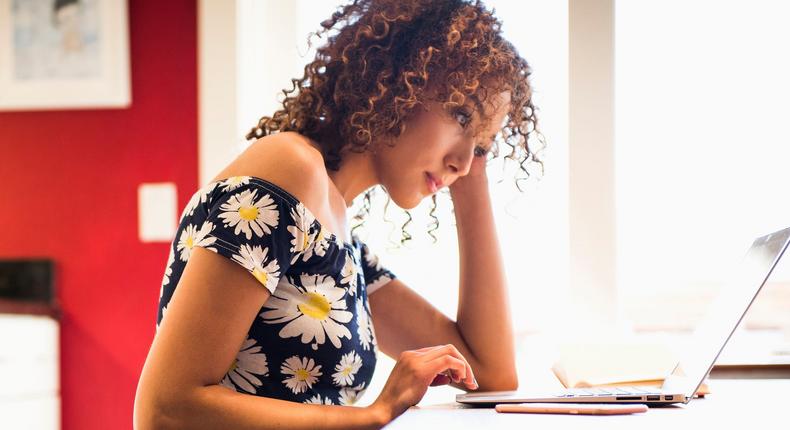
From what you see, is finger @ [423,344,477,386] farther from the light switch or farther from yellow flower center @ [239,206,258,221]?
the light switch

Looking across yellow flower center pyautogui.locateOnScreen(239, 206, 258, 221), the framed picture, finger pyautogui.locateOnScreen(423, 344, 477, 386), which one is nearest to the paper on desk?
finger pyautogui.locateOnScreen(423, 344, 477, 386)

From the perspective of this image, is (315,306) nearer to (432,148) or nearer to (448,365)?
(448,365)

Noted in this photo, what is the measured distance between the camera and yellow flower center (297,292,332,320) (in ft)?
3.52

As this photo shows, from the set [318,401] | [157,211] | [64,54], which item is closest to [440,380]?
[318,401]

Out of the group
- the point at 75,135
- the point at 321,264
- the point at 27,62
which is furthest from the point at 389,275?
the point at 27,62

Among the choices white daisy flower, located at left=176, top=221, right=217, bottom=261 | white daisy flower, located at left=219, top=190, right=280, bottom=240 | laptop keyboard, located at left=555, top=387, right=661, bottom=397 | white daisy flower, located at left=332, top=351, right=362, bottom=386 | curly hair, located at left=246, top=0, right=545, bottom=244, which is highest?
curly hair, located at left=246, top=0, right=545, bottom=244

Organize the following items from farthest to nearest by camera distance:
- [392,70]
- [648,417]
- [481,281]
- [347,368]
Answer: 1. [481,281]
2. [392,70]
3. [347,368]
4. [648,417]

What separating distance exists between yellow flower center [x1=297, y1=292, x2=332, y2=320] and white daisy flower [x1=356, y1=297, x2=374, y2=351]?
0.08 meters

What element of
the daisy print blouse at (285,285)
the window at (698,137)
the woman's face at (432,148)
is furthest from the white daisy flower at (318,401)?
the window at (698,137)

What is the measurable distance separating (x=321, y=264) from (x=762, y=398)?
24.6 inches

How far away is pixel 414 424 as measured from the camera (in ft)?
2.90

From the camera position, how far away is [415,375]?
1094 millimetres

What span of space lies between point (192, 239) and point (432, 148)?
1.41ft

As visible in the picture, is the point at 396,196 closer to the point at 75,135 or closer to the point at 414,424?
the point at 414,424
